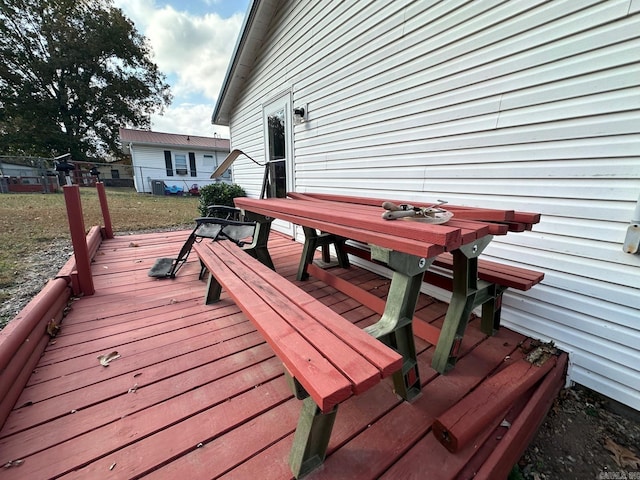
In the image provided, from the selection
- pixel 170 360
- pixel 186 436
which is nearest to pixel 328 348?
pixel 186 436

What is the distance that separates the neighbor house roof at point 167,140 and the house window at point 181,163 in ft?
2.35

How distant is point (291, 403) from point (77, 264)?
226cm

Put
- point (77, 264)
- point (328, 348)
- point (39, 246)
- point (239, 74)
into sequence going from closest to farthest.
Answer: point (328, 348)
point (77, 264)
point (39, 246)
point (239, 74)

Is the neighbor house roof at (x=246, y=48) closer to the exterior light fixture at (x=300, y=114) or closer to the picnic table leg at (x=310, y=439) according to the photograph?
the exterior light fixture at (x=300, y=114)

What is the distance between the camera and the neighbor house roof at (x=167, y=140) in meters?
15.5

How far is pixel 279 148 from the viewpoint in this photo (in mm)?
4672

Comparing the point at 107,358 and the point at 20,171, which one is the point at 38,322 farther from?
the point at 20,171

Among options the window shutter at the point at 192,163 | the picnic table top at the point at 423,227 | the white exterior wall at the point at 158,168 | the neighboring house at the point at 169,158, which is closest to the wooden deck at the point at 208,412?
the picnic table top at the point at 423,227

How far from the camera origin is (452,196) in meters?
2.12

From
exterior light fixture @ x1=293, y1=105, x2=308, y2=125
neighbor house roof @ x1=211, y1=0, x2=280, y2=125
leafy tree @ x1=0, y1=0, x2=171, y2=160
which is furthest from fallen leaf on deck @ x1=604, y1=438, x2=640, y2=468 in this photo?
leafy tree @ x1=0, y1=0, x2=171, y2=160

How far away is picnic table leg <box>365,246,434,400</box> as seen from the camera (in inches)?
45.0

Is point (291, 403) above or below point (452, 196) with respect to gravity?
below

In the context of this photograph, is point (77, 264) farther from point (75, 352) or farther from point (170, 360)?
point (170, 360)

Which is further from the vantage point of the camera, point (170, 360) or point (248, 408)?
point (170, 360)
